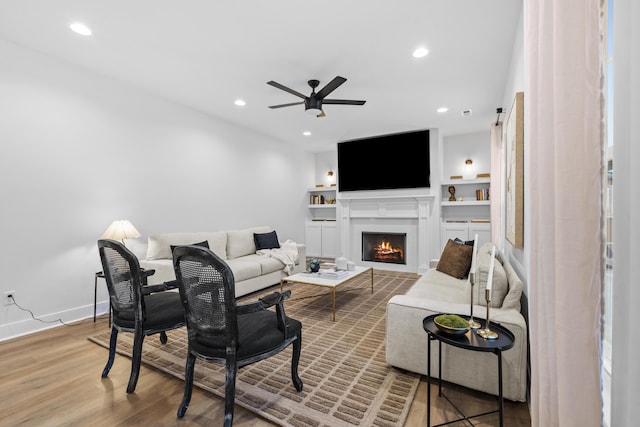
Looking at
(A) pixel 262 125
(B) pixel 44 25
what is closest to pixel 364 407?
(B) pixel 44 25

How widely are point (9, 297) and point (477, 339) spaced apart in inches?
152

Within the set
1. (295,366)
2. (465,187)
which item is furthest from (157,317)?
(465,187)

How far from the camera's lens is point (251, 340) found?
1.65 meters

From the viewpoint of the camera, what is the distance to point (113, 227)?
10.4 feet

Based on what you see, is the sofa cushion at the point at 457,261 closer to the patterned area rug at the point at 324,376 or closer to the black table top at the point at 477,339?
the patterned area rug at the point at 324,376

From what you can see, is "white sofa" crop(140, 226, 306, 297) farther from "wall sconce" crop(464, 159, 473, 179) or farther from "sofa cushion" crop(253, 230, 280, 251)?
"wall sconce" crop(464, 159, 473, 179)

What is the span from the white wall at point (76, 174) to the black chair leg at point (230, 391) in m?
2.67

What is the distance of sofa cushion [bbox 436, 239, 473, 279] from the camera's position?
10.8 feet

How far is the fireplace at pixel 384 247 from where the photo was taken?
5887mm

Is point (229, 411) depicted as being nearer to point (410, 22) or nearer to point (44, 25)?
point (410, 22)

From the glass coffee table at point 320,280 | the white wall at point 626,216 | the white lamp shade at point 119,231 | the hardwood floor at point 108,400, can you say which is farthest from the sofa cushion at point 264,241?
the white wall at point 626,216

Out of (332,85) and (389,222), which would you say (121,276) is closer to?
(332,85)

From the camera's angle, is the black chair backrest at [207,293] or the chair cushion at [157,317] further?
the chair cushion at [157,317]

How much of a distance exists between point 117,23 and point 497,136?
4.44m
